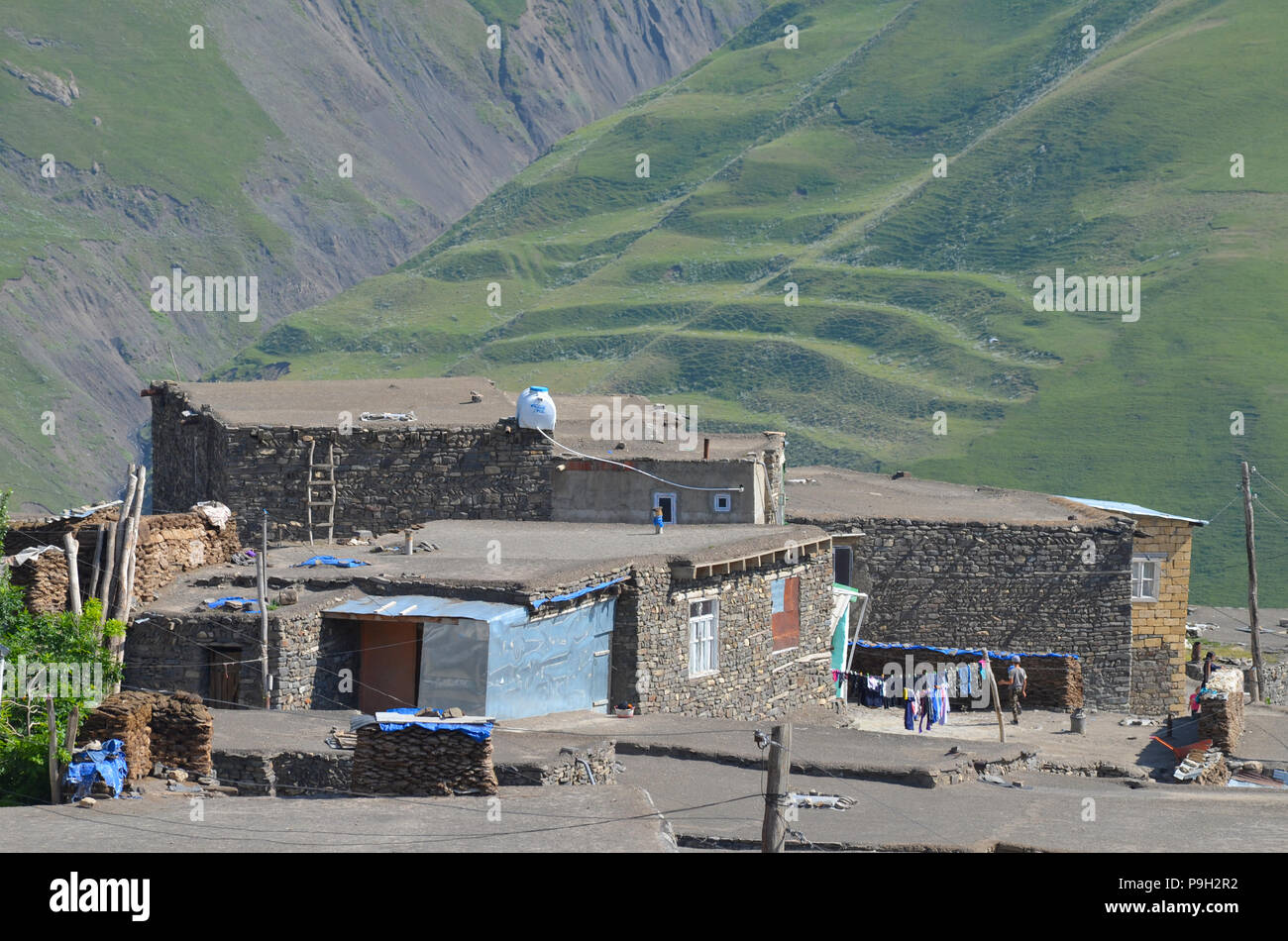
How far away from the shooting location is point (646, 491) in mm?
38938

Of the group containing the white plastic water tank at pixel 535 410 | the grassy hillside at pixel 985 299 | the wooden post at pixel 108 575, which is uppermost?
the grassy hillside at pixel 985 299

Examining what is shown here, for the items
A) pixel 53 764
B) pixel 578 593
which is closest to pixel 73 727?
pixel 53 764

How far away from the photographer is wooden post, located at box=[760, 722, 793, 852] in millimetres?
17656

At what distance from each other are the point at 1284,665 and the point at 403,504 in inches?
1407

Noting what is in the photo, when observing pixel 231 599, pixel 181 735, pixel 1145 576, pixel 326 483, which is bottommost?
pixel 181 735

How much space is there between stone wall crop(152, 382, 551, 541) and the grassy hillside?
66.9m

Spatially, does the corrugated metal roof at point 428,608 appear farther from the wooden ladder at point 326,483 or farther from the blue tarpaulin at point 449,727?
the wooden ladder at point 326,483

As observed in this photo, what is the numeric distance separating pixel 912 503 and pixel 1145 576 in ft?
20.9

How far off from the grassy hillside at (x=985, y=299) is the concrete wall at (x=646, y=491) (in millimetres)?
64066

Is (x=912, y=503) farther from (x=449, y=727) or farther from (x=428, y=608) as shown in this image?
(x=449, y=727)

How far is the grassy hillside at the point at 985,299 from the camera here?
118 m

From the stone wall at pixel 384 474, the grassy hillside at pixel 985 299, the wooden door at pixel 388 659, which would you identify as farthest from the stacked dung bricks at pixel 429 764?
the grassy hillside at pixel 985 299

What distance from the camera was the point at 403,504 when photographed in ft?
125
